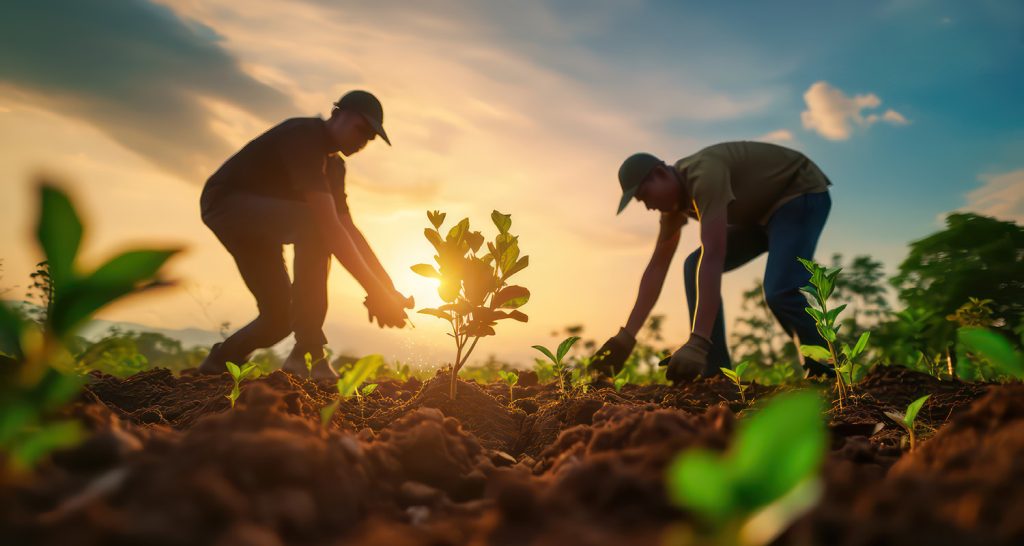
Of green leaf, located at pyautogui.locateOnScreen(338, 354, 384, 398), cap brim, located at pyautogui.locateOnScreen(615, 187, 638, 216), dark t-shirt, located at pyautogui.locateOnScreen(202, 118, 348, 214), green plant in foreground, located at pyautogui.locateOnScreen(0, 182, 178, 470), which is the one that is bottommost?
green leaf, located at pyautogui.locateOnScreen(338, 354, 384, 398)

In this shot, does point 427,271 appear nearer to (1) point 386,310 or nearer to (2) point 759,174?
(1) point 386,310

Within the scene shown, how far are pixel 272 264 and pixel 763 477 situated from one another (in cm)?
429

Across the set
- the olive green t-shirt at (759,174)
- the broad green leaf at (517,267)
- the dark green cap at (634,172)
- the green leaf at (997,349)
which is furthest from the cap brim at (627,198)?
the green leaf at (997,349)

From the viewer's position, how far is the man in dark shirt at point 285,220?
3980mm

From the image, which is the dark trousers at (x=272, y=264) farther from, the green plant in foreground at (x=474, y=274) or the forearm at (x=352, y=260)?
the green plant in foreground at (x=474, y=274)

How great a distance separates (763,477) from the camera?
0.62 meters

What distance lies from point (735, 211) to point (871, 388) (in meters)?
1.83

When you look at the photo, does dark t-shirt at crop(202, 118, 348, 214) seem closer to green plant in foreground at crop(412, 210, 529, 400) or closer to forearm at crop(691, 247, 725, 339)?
green plant in foreground at crop(412, 210, 529, 400)

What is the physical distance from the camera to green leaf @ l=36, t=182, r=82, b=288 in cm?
86

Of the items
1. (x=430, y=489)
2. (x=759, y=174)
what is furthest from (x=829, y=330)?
(x=430, y=489)

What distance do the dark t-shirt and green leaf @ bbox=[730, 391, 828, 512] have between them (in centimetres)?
371

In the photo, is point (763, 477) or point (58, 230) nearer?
point (763, 477)

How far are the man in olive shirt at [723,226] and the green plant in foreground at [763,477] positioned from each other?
3.18m

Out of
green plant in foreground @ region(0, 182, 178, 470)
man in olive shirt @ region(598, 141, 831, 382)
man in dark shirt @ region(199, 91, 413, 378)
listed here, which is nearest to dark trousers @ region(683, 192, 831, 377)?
man in olive shirt @ region(598, 141, 831, 382)
